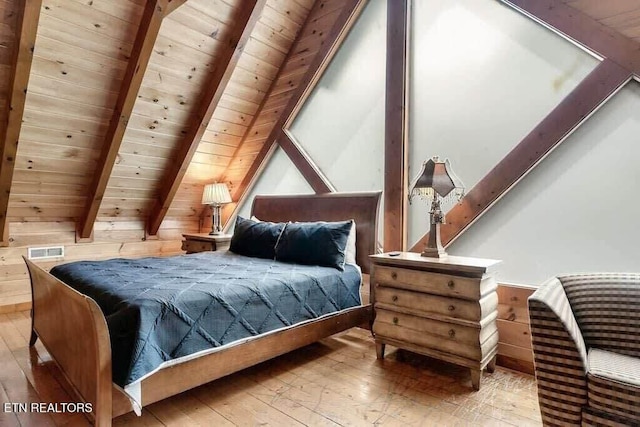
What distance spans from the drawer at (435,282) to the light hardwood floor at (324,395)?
21.7 inches

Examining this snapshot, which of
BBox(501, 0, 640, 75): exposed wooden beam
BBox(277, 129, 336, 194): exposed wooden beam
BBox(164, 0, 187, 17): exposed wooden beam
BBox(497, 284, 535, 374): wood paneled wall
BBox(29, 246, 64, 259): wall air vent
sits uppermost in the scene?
BBox(164, 0, 187, 17): exposed wooden beam

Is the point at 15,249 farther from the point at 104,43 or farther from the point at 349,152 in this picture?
the point at 349,152

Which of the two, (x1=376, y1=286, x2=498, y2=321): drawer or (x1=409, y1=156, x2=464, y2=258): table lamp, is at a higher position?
(x1=409, y1=156, x2=464, y2=258): table lamp

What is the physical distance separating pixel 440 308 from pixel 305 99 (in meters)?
2.61

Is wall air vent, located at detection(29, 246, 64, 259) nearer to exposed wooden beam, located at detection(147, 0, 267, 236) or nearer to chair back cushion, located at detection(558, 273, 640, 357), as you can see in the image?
exposed wooden beam, located at detection(147, 0, 267, 236)

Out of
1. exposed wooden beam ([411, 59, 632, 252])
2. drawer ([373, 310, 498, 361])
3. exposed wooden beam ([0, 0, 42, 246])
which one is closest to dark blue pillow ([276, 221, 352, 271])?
drawer ([373, 310, 498, 361])

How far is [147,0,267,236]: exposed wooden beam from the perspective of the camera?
10.6 feet

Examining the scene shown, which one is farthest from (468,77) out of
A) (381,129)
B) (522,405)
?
(522,405)

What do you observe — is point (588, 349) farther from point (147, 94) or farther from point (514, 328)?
point (147, 94)

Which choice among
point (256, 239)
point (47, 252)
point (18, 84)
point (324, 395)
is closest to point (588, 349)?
point (324, 395)

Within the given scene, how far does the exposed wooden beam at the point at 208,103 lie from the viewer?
3223mm

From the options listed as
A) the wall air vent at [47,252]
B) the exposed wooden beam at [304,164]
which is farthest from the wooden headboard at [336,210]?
the wall air vent at [47,252]

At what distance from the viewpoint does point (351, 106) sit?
3.64 metres

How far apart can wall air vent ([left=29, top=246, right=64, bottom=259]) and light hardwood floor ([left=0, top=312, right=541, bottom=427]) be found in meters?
1.38
